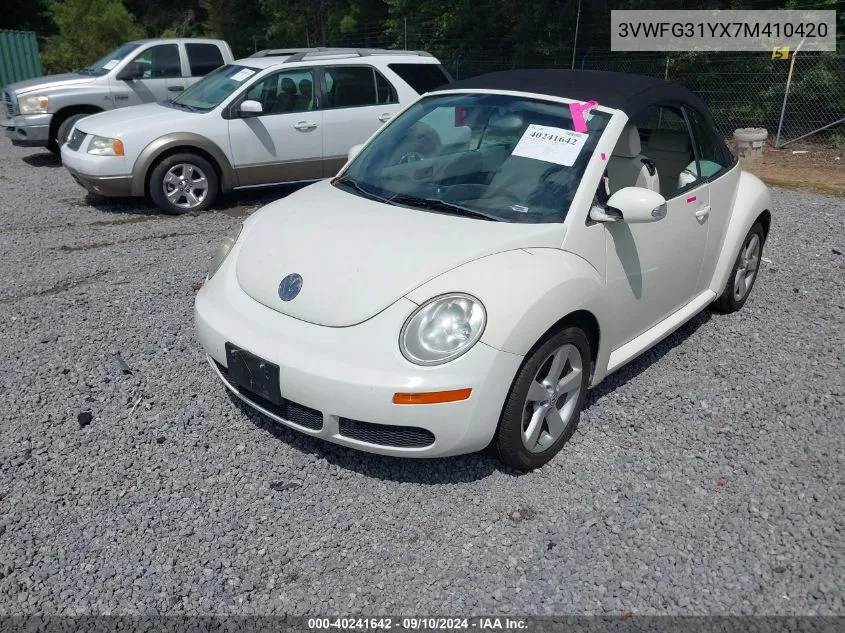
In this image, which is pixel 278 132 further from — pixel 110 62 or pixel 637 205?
pixel 637 205

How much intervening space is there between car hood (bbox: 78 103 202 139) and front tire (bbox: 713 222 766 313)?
18.6 ft

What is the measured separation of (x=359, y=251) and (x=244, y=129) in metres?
5.25

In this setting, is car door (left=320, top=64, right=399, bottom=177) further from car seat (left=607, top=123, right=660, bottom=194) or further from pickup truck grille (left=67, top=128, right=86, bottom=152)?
car seat (left=607, top=123, right=660, bottom=194)

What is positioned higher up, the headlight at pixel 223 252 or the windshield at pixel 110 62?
the windshield at pixel 110 62

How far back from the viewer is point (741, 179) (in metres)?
4.92

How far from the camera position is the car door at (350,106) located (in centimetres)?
830

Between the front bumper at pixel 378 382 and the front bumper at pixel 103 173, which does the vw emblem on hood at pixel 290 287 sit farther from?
the front bumper at pixel 103 173

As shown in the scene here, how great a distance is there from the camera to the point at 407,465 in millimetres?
3381

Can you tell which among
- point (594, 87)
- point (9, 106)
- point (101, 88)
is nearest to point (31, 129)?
point (9, 106)

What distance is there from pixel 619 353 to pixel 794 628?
1.53 metres

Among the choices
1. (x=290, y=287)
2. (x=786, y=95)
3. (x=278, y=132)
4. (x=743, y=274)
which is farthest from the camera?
(x=786, y=95)

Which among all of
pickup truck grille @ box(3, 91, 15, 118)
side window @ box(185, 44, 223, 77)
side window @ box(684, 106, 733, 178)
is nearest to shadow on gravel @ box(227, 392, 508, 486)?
side window @ box(684, 106, 733, 178)

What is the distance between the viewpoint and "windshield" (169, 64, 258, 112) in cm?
805

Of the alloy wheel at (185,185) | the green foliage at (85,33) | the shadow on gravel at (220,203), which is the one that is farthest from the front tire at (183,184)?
the green foliage at (85,33)
